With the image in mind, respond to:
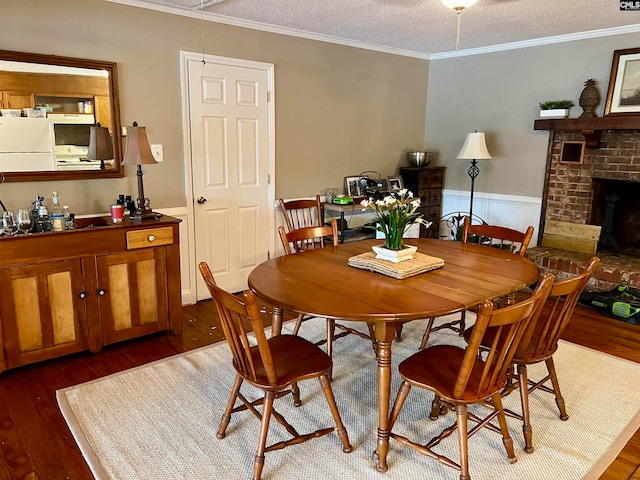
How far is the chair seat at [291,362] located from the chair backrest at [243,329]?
0.01 metres

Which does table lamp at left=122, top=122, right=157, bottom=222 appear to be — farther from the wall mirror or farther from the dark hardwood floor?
the dark hardwood floor

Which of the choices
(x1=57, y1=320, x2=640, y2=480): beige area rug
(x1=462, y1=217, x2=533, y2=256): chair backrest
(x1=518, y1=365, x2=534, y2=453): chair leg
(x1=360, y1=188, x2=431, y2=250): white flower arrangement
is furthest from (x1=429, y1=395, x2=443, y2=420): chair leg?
(x1=462, y1=217, x2=533, y2=256): chair backrest

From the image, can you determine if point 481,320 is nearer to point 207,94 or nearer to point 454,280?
point 454,280

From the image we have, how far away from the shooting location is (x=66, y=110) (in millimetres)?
3154

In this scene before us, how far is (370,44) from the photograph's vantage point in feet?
15.7

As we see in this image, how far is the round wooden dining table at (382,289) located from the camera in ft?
6.18

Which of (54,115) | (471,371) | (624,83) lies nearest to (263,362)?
(471,371)

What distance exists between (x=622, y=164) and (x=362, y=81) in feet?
8.29

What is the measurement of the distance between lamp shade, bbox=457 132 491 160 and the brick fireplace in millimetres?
525

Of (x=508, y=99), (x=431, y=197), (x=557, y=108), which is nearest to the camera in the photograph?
(x=557, y=108)

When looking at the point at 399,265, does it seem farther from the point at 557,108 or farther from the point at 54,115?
the point at 557,108

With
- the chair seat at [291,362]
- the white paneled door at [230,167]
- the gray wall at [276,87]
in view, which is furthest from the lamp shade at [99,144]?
the chair seat at [291,362]

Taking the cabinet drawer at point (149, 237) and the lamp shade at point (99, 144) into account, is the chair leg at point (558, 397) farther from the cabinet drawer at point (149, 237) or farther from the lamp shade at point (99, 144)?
the lamp shade at point (99, 144)

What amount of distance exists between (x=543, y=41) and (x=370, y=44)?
163cm
